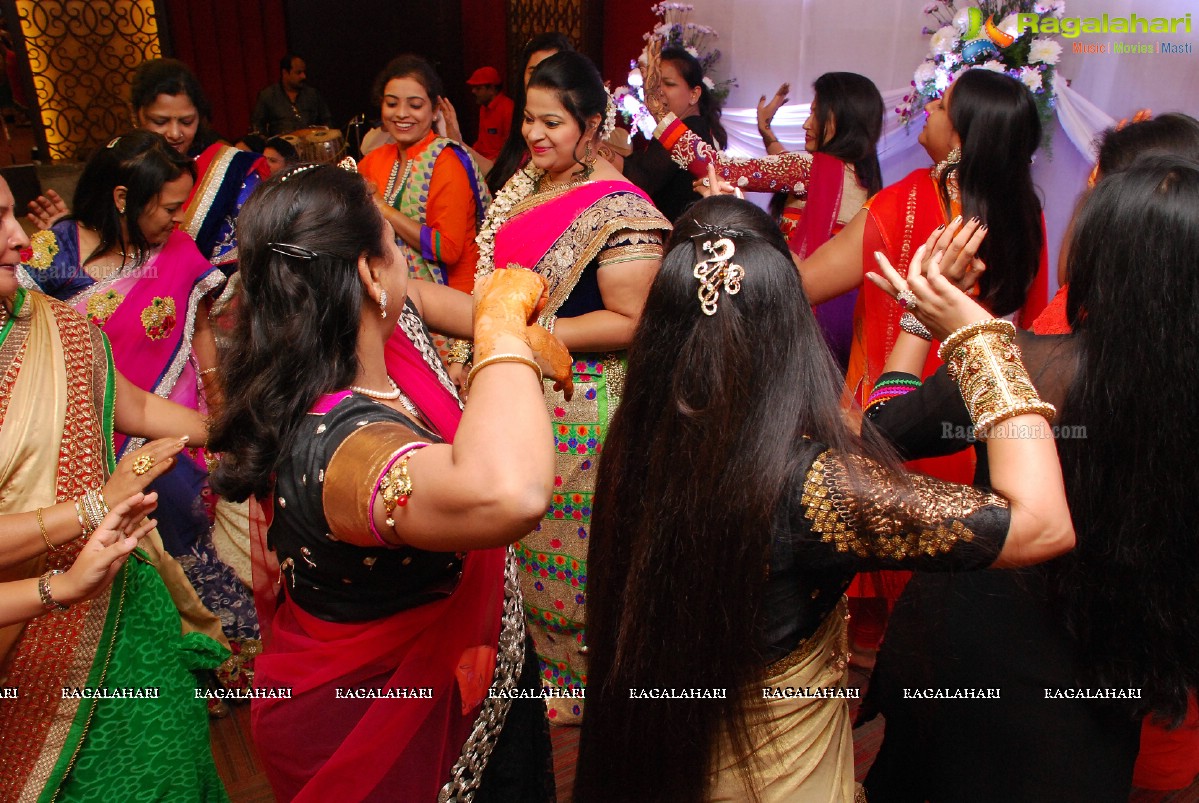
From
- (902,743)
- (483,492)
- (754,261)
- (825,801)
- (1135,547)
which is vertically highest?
(754,261)

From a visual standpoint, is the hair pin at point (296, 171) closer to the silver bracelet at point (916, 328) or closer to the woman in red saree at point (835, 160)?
the silver bracelet at point (916, 328)

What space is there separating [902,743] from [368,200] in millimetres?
1176

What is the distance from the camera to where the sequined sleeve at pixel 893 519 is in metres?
0.97

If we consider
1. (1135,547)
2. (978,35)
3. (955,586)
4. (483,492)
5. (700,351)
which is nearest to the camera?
(483,492)

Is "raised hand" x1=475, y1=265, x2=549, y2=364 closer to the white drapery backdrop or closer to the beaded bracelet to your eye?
the beaded bracelet

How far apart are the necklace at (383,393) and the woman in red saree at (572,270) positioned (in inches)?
31.3

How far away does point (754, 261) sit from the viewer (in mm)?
1043

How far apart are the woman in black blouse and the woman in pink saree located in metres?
1.37

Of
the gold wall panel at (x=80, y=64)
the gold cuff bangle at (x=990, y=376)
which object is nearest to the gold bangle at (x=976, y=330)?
the gold cuff bangle at (x=990, y=376)

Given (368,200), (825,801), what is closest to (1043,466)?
(825,801)

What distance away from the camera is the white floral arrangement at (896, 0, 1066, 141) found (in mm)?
3941

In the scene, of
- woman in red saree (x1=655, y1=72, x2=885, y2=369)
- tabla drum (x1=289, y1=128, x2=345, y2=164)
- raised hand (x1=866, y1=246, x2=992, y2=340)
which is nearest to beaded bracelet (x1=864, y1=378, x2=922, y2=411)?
raised hand (x1=866, y1=246, x2=992, y2=340)

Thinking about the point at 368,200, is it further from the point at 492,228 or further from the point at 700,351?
the point at 492,228

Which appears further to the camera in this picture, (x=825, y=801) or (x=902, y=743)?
(x=902, y=743)
